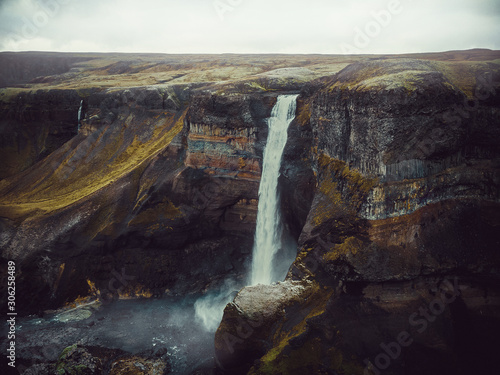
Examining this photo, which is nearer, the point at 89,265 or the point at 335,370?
the point at 335,370

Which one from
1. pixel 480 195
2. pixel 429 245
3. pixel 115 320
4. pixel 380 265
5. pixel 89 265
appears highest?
pixel 480 195

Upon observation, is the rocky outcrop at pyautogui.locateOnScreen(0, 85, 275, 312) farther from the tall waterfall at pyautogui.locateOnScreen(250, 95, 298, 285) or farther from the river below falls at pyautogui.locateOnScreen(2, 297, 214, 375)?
the river below falls at pyautogui.locateOnScreen(2, 297, 214, 375)

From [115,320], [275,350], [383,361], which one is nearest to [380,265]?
[383,361]

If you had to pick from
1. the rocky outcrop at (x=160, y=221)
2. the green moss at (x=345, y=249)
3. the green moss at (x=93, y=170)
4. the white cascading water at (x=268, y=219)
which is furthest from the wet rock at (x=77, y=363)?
the green moss at (x=93, y=170)

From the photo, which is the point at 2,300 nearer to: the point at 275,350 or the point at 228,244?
the point at 228,244

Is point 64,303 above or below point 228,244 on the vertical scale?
below
